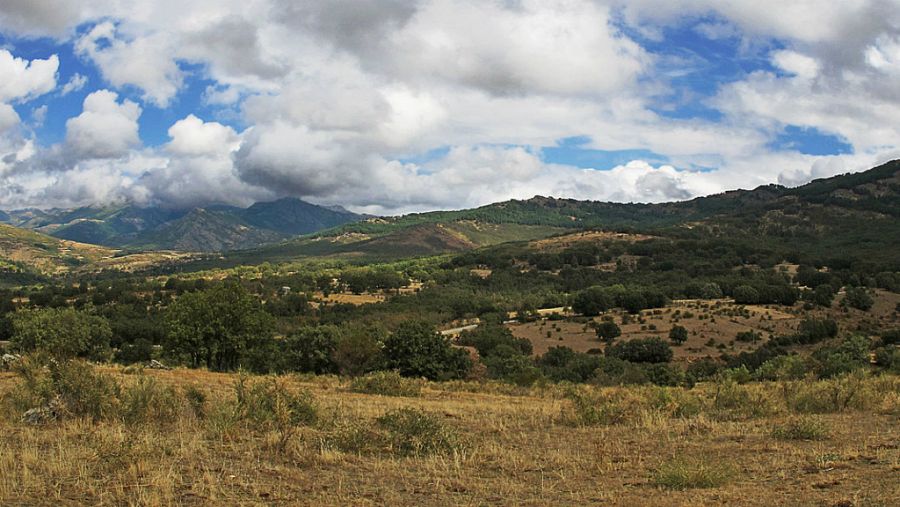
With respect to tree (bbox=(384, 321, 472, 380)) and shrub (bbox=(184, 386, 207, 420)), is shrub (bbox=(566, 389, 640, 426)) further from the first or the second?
tree (bbox=(384, 321, 472, 380))

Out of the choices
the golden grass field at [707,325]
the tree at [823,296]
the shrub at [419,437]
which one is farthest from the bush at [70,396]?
the tree at [823,296]

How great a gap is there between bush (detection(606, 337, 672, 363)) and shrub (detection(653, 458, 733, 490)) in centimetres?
6625

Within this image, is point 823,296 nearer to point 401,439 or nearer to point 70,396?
point 401,439

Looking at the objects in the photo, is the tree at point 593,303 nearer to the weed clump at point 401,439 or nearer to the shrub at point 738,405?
the shrub at point 738,405

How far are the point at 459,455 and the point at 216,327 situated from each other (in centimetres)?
Answer: 3563

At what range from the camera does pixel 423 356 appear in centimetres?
4241

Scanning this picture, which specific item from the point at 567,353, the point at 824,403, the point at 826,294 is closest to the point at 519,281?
the point at 826,294

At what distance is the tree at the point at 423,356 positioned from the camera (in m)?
41.8

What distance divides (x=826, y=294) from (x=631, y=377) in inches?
2928

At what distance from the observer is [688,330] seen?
3533 inches

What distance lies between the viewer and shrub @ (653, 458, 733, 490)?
8891 millimetres

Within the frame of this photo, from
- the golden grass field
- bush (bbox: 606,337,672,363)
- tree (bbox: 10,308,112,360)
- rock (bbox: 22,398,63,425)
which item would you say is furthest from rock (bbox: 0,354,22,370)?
the golden grass field

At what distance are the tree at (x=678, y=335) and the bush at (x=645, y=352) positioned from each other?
896 cm

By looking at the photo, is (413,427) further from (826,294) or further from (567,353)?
(826,294)
